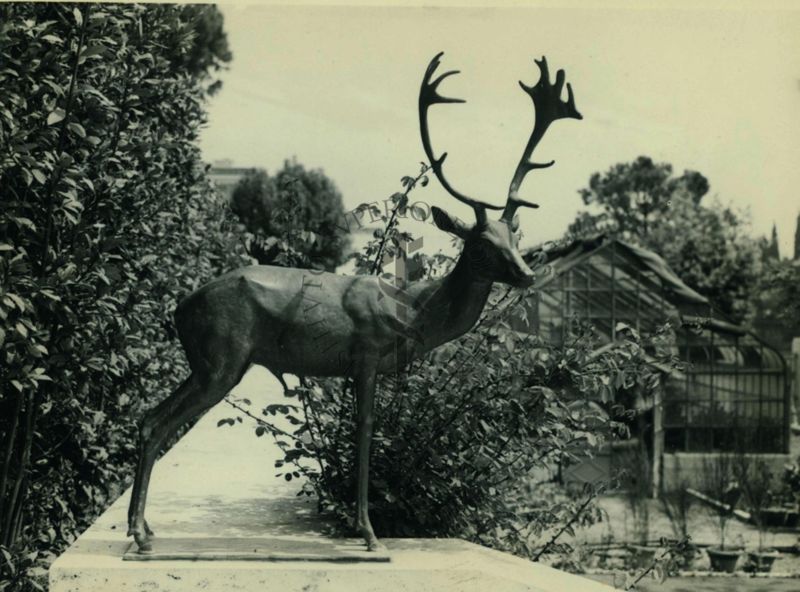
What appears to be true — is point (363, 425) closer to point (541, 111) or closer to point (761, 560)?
point (541, 111)

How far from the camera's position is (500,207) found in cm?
484

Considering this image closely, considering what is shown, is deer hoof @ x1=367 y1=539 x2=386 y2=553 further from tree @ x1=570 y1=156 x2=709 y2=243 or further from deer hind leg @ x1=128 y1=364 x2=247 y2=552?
tree @ x1=570 y1=156 x2=709 y2=243

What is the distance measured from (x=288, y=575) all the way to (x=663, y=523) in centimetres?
1551

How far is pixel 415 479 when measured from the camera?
5566 mm

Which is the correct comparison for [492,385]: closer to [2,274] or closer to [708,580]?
[2,274]

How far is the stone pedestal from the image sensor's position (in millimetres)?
4461

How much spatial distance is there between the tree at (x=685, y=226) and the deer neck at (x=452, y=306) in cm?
2855

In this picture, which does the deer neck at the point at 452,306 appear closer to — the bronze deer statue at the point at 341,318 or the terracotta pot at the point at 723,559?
the bronze deer statue at the point at 341,318

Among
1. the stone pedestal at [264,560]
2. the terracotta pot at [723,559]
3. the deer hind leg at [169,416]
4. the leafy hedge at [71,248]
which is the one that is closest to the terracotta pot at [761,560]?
the terracotta pot at [723,559]

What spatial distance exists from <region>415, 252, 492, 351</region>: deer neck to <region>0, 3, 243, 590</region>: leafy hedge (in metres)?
1.50

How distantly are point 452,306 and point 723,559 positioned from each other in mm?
12525

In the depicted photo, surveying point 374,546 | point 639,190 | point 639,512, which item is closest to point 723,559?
point 639,512

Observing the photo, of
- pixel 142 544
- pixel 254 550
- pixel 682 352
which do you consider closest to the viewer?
pixel 142 544

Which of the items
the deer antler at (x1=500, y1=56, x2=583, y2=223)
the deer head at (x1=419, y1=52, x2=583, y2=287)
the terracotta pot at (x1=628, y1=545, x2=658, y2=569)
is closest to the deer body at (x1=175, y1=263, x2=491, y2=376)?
the deer head at (x1=419, y1=52, x2=583, y2=287)
